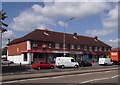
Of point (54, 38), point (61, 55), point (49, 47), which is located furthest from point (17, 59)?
point (61, 55)

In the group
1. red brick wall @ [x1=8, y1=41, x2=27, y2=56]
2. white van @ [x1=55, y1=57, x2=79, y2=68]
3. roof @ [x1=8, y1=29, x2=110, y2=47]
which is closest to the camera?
white van @ [x1=55, y1=57, x2=79, y2=68]

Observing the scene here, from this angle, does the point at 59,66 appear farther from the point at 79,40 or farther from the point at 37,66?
the point at 79,40

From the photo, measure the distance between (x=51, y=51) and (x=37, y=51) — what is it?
5.08 meters

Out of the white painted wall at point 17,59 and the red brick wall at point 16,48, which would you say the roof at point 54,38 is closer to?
the red brick wall at point 16,48

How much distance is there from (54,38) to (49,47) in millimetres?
4768

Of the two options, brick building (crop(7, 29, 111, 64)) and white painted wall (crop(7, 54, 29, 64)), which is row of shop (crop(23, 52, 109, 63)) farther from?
white painted wall (crop(7, 54, 29, 64))

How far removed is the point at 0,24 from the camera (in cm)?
3962

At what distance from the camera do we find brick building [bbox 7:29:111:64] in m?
66.6

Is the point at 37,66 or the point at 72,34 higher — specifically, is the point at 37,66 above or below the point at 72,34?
below

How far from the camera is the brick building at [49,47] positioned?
66.6 meters

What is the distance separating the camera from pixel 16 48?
7412 cm

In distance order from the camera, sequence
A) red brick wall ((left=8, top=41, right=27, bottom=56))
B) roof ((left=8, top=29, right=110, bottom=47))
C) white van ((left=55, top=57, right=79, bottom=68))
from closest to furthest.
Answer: white van ((left=55, top=57, right=79, bottom=68)) → red brick wall ((left=8, top=41, right=27, bottom=56)) → roof ((left=8, top=29, right=110, bottom=47))

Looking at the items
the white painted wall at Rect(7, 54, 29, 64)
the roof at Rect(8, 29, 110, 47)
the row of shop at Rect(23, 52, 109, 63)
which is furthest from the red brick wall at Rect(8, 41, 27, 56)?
the row of shop at Rect(23, 52, 109, 63)

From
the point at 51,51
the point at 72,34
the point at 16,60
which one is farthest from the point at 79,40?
the point at 16,60
